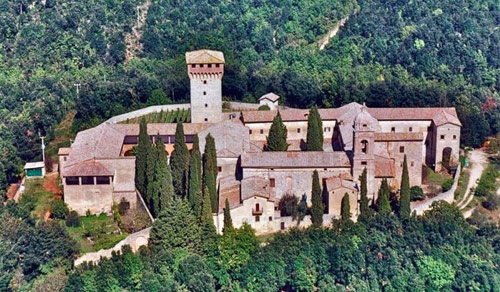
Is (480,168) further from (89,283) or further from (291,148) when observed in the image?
(89,283)

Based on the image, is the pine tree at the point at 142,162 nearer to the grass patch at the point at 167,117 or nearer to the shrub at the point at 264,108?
the grass patch at the point at 167,117

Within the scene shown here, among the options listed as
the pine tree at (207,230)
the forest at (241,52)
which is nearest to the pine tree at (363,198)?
the pine tree at (207,230)

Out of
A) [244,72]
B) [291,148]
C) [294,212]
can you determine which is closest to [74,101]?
[244,72]

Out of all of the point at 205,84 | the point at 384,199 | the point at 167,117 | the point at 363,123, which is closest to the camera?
the point at 384,199

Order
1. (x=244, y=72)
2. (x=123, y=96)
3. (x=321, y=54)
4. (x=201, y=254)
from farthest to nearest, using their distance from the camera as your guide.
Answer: (x=321, y=54) < (x=244, y=72) < (x=123, y=96) < (x=201, y=254)

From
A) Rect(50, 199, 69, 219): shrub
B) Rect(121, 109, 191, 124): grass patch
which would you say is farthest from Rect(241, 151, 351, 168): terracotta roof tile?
Rect(121, 109, 191, 124): grass patch

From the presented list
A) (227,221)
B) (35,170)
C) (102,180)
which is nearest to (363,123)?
(227,221)

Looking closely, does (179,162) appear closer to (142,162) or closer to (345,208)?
(142,162)
